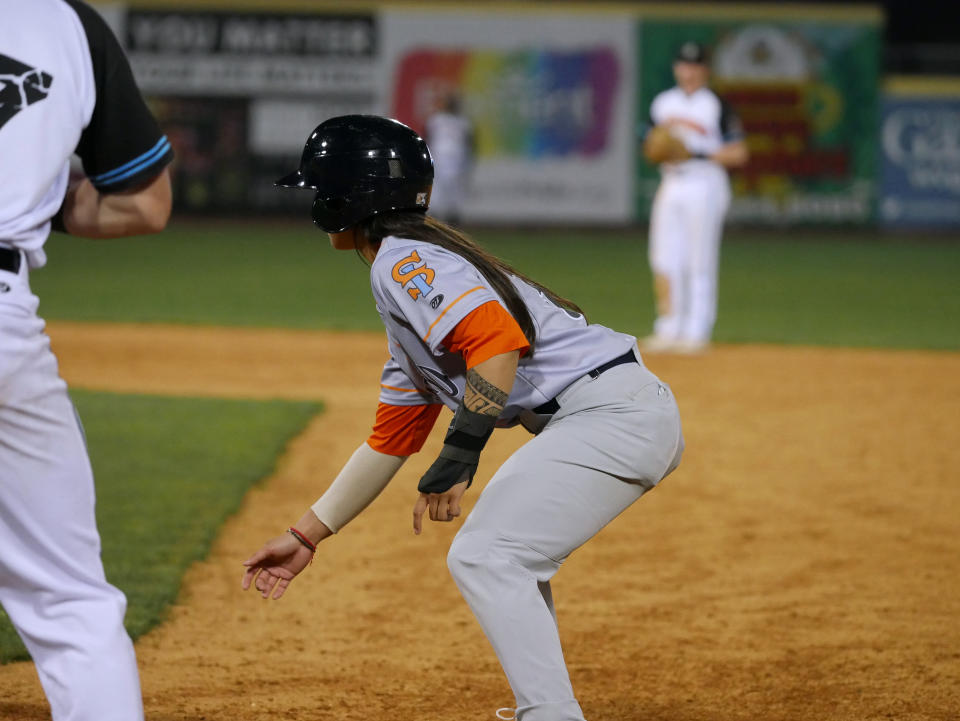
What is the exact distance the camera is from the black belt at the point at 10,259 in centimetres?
224

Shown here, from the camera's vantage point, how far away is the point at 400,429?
10.2 feet

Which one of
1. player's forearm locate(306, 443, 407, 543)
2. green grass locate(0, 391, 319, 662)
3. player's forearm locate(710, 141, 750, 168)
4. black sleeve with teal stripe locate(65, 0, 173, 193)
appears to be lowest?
green grass locate(0, 391, 319, 662)

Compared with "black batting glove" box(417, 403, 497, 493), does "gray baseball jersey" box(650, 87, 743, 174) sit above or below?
below

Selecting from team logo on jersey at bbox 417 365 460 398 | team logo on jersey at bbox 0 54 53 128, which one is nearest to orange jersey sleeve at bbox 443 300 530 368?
team logo on jersey at bbox 417 365 460 398

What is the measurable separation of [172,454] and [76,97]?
4.76m

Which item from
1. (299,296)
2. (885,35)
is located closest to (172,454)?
(299,296)

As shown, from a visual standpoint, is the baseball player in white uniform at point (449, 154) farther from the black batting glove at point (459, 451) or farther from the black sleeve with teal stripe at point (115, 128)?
the black sleeve with teal stripe at point (115, 128)

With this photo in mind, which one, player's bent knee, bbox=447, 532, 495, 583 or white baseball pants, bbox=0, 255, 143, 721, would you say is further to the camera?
player's bent knee, bbox=447, 532, 495, 583

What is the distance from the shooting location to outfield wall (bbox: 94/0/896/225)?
23359mm

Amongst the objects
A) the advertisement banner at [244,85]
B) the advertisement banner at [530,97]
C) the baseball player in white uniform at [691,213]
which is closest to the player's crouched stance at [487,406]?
the baseball player in white uniform at [691,213]

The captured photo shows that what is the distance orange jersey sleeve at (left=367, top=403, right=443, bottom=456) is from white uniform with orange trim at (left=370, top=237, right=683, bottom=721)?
0.07 meters

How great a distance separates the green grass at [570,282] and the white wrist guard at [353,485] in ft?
28.0

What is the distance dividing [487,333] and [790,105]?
2233 cm

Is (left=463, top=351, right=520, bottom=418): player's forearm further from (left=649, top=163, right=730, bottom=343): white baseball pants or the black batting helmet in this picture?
(left=649, top=163, right=730, bottom=343): white baseball pants
